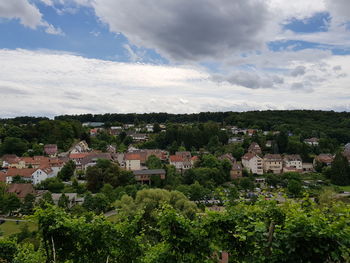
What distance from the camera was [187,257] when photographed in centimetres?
696

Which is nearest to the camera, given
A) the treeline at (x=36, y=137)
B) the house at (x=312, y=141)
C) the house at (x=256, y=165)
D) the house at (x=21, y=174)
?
the house at (x=21, y=174)

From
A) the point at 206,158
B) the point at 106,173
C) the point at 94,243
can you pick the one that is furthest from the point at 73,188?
the point at 94,243

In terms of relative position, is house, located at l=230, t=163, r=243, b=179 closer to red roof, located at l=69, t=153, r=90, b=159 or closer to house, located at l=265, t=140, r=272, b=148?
house, located at l=265, t=140, r=272, b=148

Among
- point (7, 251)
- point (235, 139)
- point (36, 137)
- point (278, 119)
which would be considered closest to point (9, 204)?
point (7, 251)

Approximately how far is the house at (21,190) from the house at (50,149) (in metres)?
25.0

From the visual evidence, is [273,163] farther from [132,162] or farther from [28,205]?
[28,205]

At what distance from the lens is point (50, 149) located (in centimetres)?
6141

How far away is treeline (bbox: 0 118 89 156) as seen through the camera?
5997cm

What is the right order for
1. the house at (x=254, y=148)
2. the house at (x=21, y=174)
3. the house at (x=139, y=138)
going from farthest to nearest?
the house at (x=139, y=138)
the house at (x=254, y=148)
the house at (x=21, y=174)

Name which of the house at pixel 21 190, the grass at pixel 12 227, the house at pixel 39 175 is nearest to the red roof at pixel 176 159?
the house at pixel 39 175

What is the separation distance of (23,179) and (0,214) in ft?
40.4

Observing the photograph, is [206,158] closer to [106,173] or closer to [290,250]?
[106,173]

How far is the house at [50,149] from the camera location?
60.4 meters

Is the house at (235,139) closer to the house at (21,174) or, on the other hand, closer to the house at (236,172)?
the house at (236,172)
